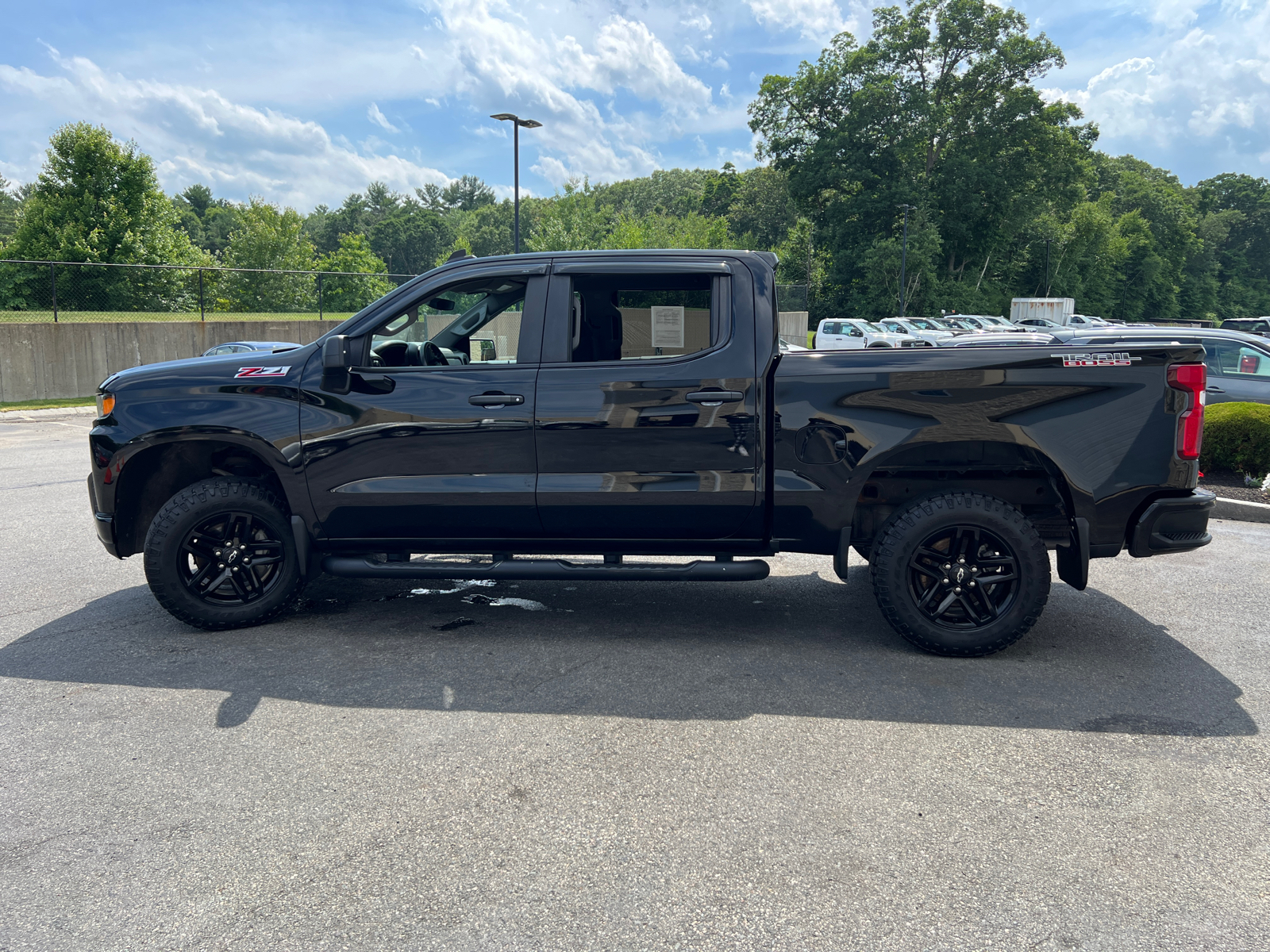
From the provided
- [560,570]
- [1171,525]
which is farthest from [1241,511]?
[560,570]

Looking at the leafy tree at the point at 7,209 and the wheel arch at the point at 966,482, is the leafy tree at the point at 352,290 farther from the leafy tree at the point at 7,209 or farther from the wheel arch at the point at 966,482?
the leafy tree at the point at 7,209

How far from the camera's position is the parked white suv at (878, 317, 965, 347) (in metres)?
34.8

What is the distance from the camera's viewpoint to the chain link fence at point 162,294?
2075 cm

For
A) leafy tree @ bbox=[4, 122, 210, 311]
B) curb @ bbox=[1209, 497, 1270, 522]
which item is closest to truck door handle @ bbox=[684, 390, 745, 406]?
curb @ bbox=[1209, 497, 1270, 522]

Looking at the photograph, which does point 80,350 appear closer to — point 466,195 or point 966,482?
point 966,482

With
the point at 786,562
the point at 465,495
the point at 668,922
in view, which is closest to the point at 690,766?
the point at 668,922

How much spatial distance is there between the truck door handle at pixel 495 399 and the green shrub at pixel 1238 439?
8.31m

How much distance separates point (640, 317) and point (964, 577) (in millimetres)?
2212

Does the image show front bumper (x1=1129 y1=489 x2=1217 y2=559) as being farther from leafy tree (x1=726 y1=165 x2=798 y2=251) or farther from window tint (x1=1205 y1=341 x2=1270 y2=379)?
leafy tree (x1=726 y1=165 x2=798 y2=251)

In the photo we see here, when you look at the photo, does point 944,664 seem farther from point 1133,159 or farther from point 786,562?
point 1133,159

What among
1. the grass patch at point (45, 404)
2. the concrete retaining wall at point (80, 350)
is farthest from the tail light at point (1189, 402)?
the concrete retaining wall at point (80, 350)

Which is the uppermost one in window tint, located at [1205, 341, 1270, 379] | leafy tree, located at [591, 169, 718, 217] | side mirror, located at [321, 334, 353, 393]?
leafy tree, located at [591, 169, 718, 217]

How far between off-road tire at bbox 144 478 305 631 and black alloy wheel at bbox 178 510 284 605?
0.01m

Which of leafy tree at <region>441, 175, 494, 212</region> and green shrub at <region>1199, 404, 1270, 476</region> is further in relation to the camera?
leafy tree at <region>441, 175, 494, 212</region>
